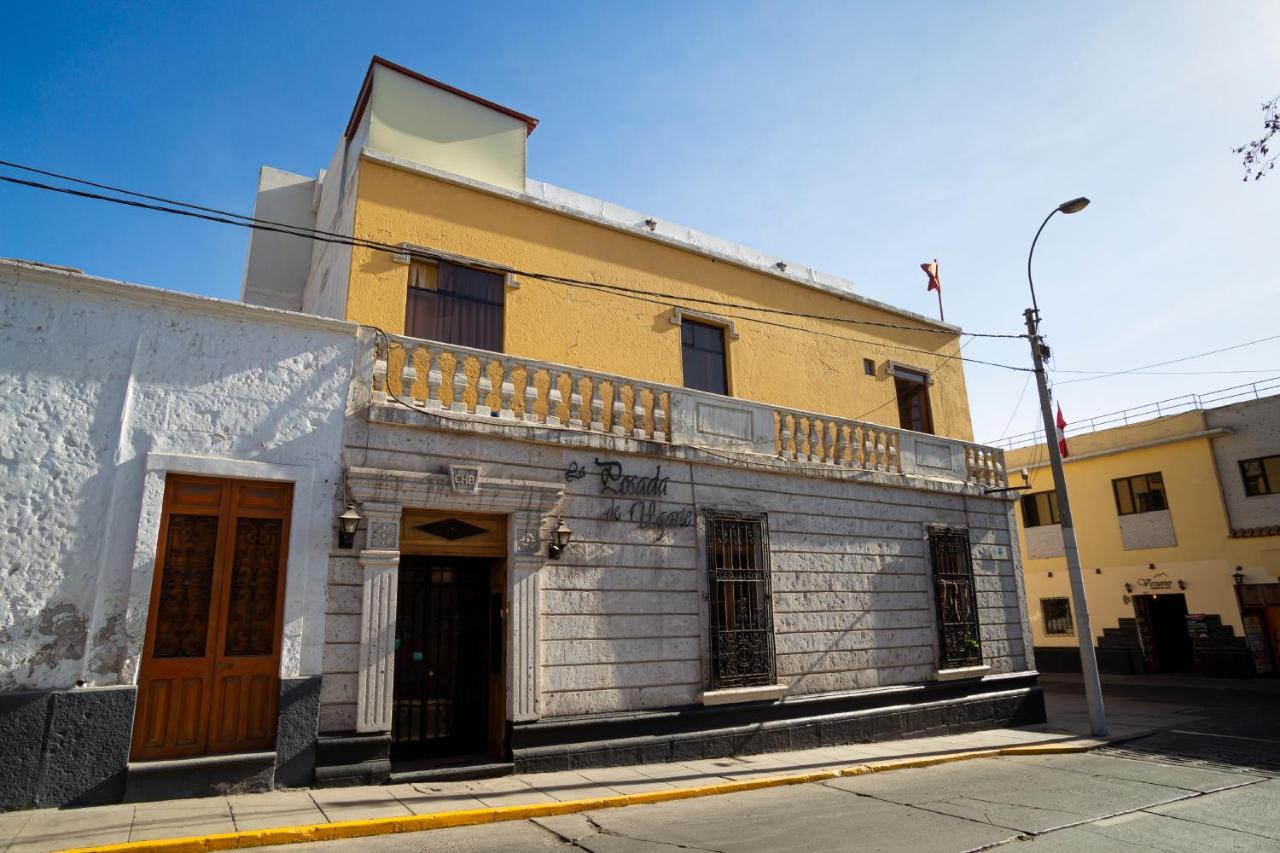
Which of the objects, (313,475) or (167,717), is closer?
(167,717)

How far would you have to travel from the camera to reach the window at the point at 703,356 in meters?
12.9

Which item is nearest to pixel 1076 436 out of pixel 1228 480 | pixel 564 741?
pixel 1228 480

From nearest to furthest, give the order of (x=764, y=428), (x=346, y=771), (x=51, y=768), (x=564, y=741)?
(x=51, y=768) → (x=346, y=771) → (x=564, y=741) → (x=764, y=428)

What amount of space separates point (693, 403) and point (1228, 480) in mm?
21790

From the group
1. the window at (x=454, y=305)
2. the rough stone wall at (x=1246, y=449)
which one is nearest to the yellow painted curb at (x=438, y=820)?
the window at (x=454, y=305)

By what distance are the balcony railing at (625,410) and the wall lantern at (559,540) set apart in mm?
1353

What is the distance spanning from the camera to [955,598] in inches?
536

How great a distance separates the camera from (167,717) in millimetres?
7051

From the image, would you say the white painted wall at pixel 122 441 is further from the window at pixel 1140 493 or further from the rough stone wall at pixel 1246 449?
the window at pixel 1140 493

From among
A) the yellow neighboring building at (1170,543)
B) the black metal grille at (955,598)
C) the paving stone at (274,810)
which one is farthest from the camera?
the yellow neighboring building at (1170,543)

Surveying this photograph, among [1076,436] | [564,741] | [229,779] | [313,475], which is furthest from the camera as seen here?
[1076,436]

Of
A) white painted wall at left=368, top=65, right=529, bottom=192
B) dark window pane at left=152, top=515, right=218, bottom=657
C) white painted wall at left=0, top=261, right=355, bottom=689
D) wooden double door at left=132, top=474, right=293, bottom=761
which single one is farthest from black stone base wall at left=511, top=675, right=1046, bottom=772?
white painted wall at left=368, top=65, right=529, bottom=192

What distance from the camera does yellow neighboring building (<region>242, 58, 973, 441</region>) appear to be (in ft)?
34.2

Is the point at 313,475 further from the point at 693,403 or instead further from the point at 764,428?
the point at 764,428
